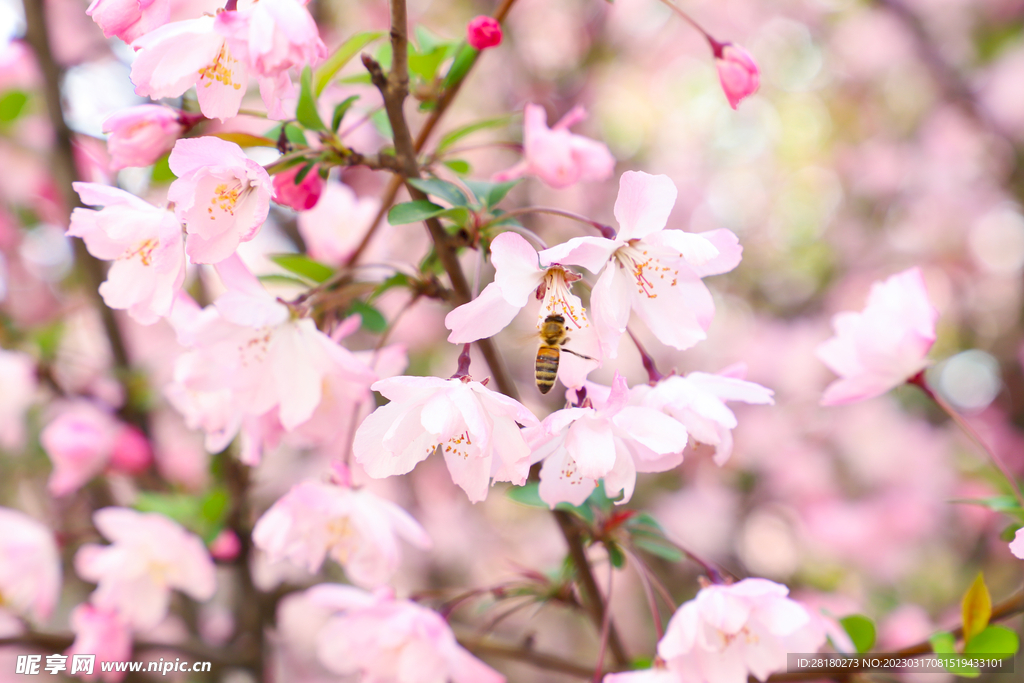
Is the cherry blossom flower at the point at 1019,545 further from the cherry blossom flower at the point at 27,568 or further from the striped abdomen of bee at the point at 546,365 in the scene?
the cherry blossom flower at the point at 27,568

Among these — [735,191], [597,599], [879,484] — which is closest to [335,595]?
[597,599]

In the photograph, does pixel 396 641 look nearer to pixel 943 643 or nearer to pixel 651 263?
pixel 651 263

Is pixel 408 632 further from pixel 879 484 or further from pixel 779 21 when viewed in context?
pixel 779 21

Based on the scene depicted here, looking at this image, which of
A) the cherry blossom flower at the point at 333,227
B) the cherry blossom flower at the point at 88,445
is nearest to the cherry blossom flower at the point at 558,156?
the cherry blossom flower at the point at 333,227

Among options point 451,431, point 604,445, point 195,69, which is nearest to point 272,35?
point 195,69

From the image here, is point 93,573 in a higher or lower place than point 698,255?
lower
